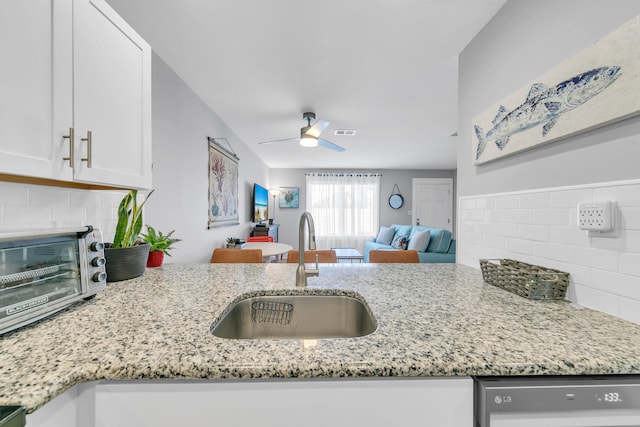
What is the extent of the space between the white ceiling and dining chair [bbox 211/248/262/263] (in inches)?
55.9

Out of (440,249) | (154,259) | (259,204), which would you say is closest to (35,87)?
(154,259)

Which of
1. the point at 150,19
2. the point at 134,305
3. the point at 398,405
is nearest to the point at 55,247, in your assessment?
the point at 134,305

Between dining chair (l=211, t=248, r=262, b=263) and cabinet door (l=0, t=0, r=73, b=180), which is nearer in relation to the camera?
cabinet door (l=0, t=0, r=73, b=180)

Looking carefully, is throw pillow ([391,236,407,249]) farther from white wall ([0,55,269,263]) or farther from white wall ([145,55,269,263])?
white wall ([145,55,269,263])

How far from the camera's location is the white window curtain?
6.88 m

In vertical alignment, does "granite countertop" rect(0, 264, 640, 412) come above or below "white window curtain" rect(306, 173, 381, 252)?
below

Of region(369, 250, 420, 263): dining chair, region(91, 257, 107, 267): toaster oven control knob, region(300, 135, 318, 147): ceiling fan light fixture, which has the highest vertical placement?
region(300, 135, 318, 147): ceiling fan light fixture

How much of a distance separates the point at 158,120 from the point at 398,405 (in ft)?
7.41

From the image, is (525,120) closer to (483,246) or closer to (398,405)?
(483,246)

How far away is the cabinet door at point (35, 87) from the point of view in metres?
0.71

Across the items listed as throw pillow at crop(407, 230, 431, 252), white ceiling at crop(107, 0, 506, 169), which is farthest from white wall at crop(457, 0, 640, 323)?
throw pillow at crop(407, 230, 431, 252)

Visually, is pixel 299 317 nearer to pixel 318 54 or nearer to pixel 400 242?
pixel 318 54

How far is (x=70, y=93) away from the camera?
862 millimetres

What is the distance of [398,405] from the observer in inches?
23.7
